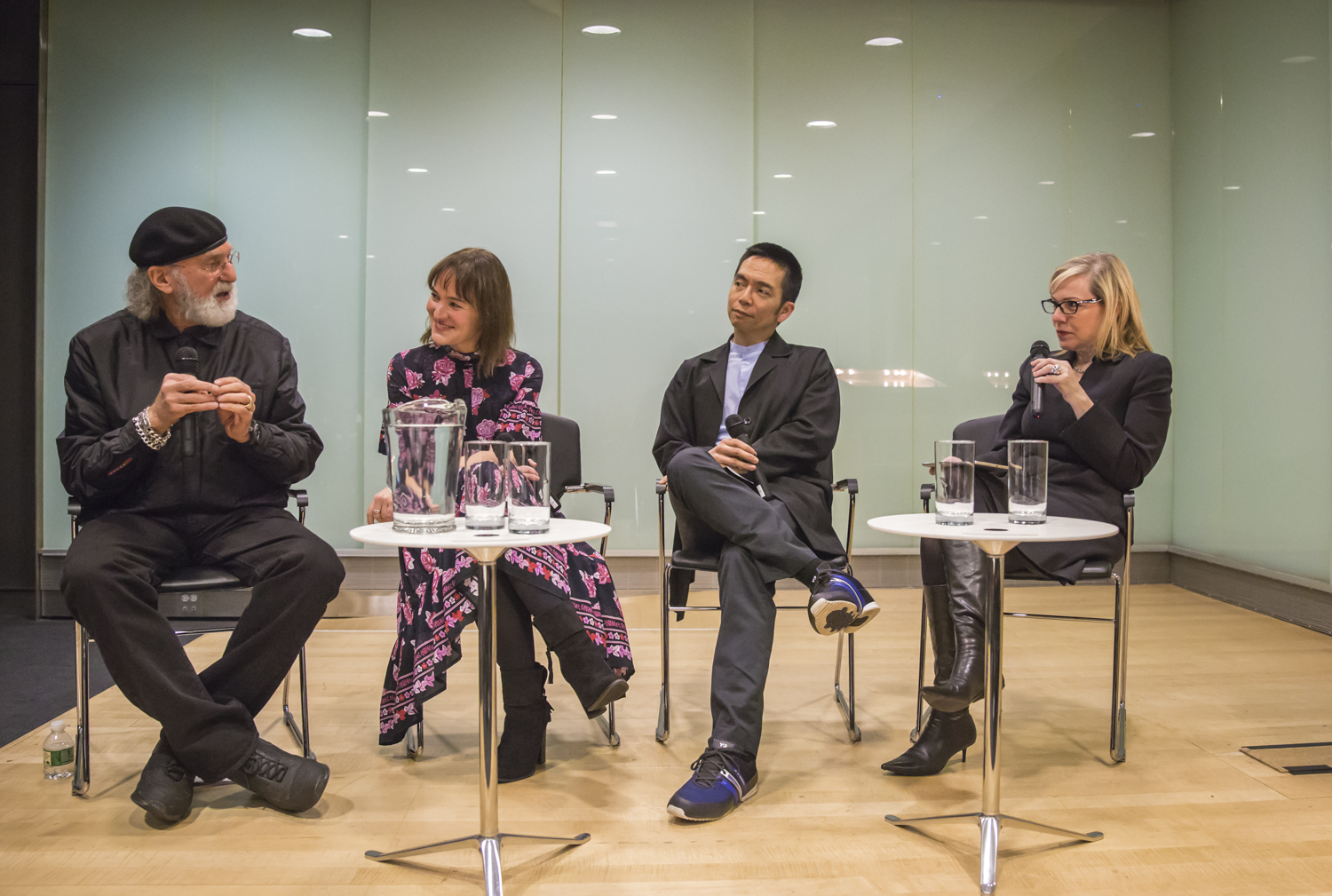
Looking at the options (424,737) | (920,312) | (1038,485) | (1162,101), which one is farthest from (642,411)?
(1162,101)

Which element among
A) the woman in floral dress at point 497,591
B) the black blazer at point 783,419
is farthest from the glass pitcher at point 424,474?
the black blazer at point 783,419

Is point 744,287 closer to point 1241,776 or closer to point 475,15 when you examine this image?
point 1241,776

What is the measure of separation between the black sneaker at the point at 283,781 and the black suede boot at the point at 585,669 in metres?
0.56

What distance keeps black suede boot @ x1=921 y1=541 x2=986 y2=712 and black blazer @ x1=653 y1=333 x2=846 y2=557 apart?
325mm

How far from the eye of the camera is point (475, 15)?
4441 mm

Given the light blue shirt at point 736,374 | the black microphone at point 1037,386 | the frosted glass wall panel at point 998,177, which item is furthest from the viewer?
the frosted glass wall panel at point 998,177

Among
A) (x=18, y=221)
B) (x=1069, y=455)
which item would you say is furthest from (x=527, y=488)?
(x=18, y=221)

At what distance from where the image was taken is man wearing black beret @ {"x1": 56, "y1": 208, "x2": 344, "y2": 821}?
6.43 ft

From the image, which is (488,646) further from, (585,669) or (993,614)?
(993,614)

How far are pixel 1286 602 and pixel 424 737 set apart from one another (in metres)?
3.56

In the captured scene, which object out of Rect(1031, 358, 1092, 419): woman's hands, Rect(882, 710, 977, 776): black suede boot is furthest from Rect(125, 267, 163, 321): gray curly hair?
Rect(1031, 358, 1092, 419): woman's hands

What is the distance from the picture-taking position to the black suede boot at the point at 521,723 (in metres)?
2.22

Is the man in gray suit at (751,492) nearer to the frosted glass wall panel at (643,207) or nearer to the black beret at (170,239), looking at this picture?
the black beret at (170,239)

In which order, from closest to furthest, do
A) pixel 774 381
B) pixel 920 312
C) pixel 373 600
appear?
pixel 774 381 → pixel 373 600 → pixel 920 312
